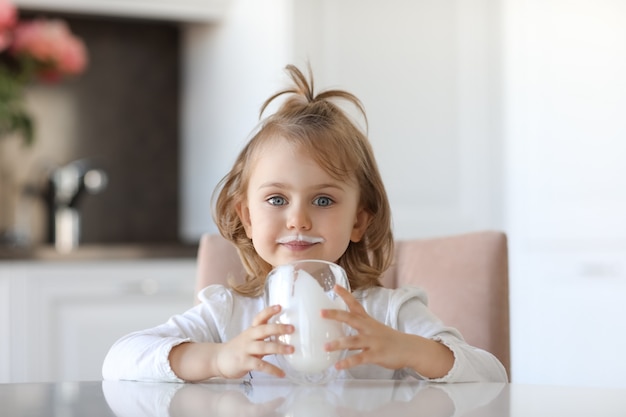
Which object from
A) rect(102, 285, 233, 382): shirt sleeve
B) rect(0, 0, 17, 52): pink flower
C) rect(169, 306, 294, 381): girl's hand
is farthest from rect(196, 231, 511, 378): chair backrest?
rect(0, 0, 17, 52): pink flower

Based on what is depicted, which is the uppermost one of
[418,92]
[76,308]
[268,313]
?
[418,92]

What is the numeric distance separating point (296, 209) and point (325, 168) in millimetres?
79

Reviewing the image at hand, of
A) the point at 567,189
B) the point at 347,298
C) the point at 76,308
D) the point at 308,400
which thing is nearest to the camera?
the point at 308,400

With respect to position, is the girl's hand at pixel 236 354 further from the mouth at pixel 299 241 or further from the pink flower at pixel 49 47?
the pink flower at pixel 49 47

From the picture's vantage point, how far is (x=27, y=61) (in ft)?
10.2

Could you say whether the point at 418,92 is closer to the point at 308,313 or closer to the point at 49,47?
the point at 49,47

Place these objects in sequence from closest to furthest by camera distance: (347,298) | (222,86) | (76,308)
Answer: (347,298)
(76,308)
(222,86)

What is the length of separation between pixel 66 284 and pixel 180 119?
96 cm

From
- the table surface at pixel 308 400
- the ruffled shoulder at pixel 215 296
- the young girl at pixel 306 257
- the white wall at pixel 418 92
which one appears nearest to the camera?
the table surface at pixel 308 400

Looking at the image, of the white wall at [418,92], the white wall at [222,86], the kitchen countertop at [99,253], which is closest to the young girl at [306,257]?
the kitchen countertop at [99,253]

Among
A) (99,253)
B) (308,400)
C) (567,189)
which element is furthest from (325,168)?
(567,189)

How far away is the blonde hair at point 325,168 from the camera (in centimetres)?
127

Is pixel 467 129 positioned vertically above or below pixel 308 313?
above

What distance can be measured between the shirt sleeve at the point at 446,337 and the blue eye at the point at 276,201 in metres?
0.19
